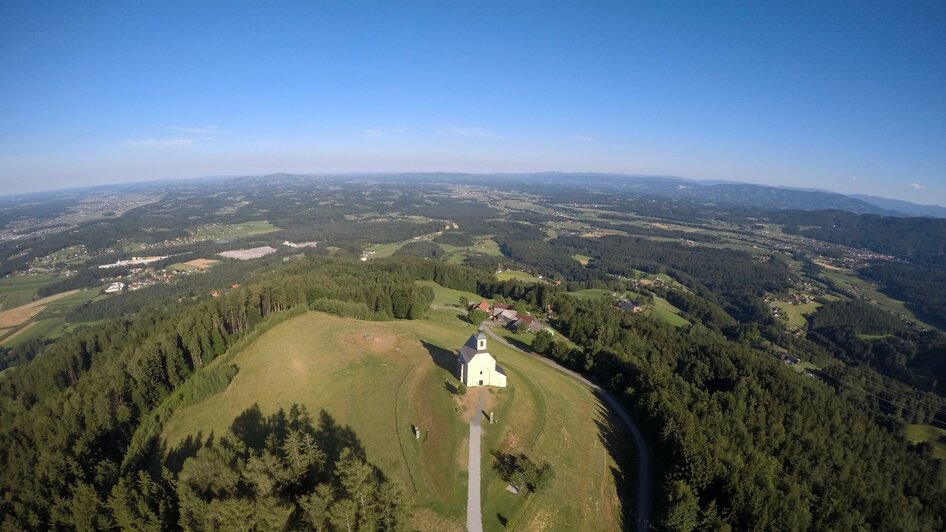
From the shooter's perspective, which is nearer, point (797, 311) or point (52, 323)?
point (52, 323)

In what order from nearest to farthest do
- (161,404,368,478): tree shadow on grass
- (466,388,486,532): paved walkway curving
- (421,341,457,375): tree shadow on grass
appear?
(466,388,486,532): paved walkway curving → (161,404,368,478): tree shadow on grass → (421,341,457,375): tree shadow on grass

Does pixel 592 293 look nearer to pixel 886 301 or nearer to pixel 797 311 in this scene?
pixel 797 311

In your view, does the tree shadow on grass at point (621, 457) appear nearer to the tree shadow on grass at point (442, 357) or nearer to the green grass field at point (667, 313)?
the tree shadow on grass at point (442, 357)

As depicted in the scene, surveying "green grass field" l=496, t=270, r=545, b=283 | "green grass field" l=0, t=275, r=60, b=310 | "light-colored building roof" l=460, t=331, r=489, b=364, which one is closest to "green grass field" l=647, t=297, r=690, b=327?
"green grass field" l=496, t=270, r=545, b=283


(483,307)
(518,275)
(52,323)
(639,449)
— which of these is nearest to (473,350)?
(639,449)

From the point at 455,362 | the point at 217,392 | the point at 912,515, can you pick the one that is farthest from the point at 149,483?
the point at 912,515

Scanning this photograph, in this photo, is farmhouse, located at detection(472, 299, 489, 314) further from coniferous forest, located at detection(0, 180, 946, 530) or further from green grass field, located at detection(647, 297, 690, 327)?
green grass field, located at detection(647, 297, 690, 327)
